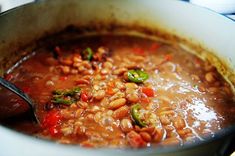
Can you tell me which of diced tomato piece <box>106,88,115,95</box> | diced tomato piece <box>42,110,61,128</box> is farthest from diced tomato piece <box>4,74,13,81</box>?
diced tomato piece <box>106,88,115,95</box>

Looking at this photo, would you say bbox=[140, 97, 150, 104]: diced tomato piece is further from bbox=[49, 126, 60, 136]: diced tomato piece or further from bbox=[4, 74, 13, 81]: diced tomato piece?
bbox=[4, 74, 13, 81]: diced tomato piece

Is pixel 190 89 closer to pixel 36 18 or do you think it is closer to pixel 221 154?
pixel 221 154

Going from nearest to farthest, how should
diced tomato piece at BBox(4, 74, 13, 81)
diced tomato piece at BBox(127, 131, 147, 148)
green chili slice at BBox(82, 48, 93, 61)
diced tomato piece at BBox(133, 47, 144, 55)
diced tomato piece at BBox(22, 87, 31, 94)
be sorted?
diced tomato piece at BBox(127, 131, 147, 148)
diced tomato piece at BBox(22, 87, 31, 94)
diced tomato piece at BBox(4, 74, 13, 81)
green chili slice at BBox(82, 48, 93, 61)
diced tomato piece at BBox(133, 47, 144, 55)

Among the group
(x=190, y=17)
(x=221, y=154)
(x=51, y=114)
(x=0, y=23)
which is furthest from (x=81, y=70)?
(x=221, y=154)

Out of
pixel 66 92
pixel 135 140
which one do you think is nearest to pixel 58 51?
pixel 66 92

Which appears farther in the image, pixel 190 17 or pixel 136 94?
pixel 190 17

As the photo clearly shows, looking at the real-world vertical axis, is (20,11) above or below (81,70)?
above
